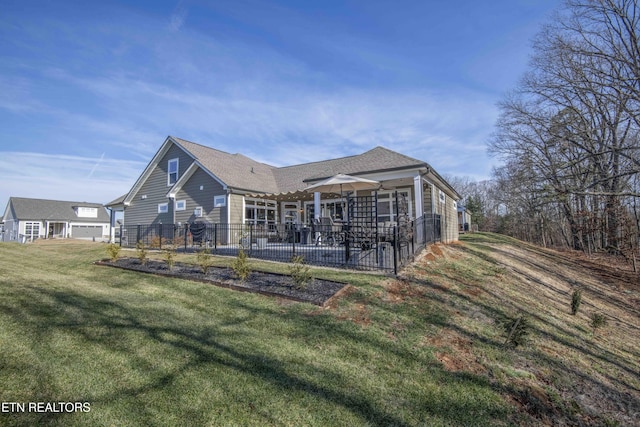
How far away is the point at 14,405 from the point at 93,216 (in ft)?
150

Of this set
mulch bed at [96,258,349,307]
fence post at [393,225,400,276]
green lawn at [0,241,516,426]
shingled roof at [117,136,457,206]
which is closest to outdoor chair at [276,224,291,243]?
mulch bed at [96,258,349,307]

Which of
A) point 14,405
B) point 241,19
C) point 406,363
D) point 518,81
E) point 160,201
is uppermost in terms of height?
point 518,81

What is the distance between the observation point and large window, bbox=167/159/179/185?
18.6 meters

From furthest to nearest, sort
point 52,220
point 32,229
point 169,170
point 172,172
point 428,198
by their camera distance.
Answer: point 52,220 < point 32,229 < point 169,170 < point 172,172 < point 428,198

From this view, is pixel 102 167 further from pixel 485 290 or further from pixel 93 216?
pixel 485 290

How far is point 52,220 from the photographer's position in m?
35.0

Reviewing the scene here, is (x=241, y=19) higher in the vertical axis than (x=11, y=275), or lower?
higher

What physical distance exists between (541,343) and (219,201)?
14.6 meters

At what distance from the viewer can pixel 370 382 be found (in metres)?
3.40

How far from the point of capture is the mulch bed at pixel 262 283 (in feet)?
19.3

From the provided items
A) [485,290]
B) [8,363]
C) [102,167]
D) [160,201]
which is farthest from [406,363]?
[102,167]

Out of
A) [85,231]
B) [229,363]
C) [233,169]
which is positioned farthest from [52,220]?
[229,363]

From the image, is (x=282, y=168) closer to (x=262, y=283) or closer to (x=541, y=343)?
(x=262, y=283)

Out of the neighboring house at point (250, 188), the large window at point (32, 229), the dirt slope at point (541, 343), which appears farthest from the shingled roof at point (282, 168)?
the large window at point (32, 229)
